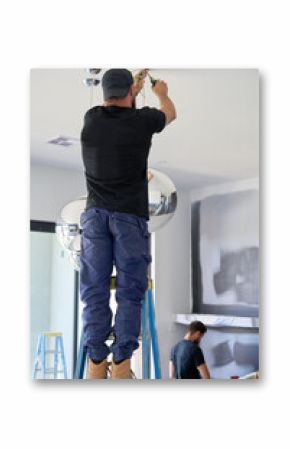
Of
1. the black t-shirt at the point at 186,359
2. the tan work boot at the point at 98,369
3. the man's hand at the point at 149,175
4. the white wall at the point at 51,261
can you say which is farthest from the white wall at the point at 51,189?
the black t-shirt at the point at 186,359

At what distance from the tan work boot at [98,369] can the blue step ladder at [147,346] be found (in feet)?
0.11

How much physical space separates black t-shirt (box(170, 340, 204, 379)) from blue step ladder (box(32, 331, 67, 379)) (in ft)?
A: 1.39

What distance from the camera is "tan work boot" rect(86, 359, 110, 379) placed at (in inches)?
116

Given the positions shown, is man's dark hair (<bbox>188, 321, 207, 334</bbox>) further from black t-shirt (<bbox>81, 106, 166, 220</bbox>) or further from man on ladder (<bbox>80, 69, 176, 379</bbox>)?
black t-shirt (<bbox>81, 106, 166, 220</bbox>)

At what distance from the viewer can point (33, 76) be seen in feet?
9.74

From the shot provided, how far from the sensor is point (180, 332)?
298 cm

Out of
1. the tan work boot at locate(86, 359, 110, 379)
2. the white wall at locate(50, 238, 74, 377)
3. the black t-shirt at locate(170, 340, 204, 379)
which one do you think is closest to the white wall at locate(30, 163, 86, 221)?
the white wall at locate(50, 238, 74, 377)

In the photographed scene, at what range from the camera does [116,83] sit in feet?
9.67

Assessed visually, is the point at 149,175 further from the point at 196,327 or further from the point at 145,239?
the point at 196,327
